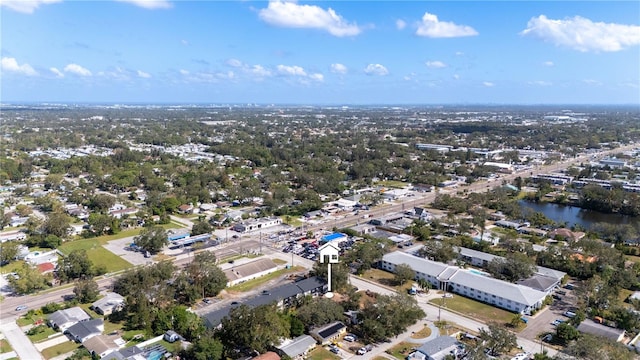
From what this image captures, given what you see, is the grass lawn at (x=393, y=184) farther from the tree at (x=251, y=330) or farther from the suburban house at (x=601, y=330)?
the tree at (x=251, y=330)

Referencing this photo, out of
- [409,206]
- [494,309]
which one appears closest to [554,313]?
[494,309]

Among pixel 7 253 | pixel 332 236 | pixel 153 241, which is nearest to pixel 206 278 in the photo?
pixel 153 241

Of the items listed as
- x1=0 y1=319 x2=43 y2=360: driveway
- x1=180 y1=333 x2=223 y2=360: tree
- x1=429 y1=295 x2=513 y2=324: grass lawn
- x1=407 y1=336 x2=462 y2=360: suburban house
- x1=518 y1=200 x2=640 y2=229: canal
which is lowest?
x1=518 y1=200 x2=640 y2=229: canal

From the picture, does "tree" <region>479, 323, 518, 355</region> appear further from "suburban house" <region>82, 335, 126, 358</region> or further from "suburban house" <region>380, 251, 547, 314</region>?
"suburban house" <region>82, 335, 126, 358</region>

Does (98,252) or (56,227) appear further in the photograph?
(56,227)

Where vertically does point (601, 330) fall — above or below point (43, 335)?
above

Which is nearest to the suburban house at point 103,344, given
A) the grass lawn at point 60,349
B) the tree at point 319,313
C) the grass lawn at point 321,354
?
the grass lawn at point 60,349

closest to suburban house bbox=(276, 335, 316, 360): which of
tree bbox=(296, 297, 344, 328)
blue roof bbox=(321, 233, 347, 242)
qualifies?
tree bbox=(296, 297, 344, 328)

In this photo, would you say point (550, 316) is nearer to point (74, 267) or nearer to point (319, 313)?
point (319, 313)

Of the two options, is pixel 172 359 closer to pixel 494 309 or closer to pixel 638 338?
pixel 494 309
